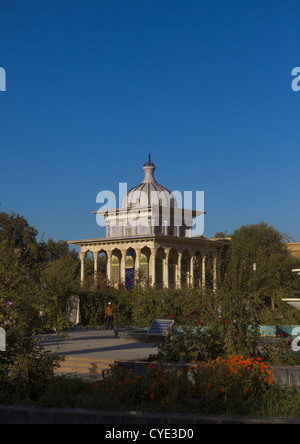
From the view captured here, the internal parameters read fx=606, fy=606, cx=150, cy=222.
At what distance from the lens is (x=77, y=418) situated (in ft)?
24.9

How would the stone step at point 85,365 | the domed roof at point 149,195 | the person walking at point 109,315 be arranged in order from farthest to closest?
the domed roof at point 149,195 < the person walking at point 109,315 < the stone step at point 85,365

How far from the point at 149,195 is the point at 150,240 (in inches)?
301

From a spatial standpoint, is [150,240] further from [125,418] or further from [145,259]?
[125,418]

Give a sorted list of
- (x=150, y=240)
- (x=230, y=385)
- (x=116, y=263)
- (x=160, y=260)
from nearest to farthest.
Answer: (x=230, y=385)
(x=150, y=240)
(x=160, y=260)
(x=116, y=263)

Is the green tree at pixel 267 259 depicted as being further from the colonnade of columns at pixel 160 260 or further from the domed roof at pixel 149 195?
the domed roof at pixel 149 195

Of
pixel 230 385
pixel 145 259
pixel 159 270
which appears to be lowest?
pixel 230 385

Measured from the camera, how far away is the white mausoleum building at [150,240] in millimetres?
61312

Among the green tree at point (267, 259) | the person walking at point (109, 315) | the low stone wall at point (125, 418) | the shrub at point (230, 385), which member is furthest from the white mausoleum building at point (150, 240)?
the low stone wall at point (125, 418)

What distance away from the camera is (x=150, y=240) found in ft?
196

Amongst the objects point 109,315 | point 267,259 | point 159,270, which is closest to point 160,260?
point 159,270

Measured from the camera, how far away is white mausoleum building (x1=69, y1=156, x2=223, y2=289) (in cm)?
6131

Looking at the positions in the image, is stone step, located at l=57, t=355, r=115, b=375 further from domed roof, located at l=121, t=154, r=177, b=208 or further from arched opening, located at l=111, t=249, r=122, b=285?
arched opening, located at l=111, t=249, r=122, b=285

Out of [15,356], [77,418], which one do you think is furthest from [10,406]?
[15,356]

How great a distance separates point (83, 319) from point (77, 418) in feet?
77.3
